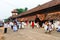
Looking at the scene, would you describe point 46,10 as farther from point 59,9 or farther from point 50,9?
point 59,9

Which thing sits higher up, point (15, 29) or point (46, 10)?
point (46, 10)

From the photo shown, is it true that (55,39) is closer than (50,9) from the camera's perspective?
Yes

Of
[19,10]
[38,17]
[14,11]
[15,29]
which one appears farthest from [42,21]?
[19,10]

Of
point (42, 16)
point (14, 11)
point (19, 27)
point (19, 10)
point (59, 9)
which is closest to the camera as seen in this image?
point (59, 9)

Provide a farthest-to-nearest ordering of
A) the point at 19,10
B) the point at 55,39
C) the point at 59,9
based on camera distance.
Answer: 1. the point at 19,10
2. the point at 59,9
3. the point at 55,39

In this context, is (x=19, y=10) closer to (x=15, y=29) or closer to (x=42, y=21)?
(x=42, y=21)

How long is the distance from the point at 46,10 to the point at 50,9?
2.25 meters

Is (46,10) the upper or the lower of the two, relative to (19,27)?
upper

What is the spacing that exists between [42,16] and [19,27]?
4978mm

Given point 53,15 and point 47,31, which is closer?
point 47,31

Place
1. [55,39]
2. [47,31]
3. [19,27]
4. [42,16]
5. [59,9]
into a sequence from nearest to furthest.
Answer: [55,39]
[47,31]
[59,9]
[19,27]
[42,16]

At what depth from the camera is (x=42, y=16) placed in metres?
33.5

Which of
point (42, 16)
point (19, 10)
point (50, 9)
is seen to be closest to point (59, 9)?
point (50, 9)

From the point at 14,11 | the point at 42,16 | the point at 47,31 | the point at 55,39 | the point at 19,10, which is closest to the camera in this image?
the point at 55,39
